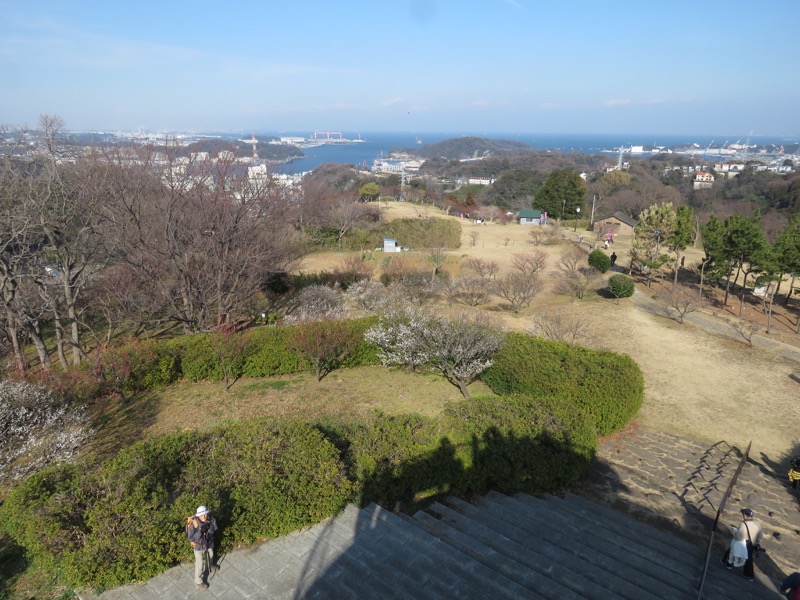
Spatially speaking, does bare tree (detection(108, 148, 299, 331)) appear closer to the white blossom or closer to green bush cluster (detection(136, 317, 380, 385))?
green bush cluster (detection(136, 317, 380, 385))

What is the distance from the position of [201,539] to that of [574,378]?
7332 millimetres

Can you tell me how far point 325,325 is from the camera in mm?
11648

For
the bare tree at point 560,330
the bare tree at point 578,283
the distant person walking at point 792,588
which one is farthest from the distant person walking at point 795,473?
the bare tree at point 578,283

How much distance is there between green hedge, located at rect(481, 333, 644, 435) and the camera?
30.1ft

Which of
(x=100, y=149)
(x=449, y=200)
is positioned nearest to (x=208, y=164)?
(x=100, y=149)

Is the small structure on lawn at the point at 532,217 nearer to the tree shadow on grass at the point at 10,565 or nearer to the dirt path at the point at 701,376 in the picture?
the dirt path at the point at 701,376

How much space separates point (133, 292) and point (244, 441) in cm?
995

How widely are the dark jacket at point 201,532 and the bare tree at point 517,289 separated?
14992 millimetres

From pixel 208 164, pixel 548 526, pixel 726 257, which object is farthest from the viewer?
pixel 726 257

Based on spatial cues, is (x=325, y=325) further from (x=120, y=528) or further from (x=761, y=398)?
(x=761, y=398)

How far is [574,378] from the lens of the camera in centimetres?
953

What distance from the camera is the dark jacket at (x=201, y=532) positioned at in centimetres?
474

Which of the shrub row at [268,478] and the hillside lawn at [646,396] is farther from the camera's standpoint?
the hillside lawn at [646,396]

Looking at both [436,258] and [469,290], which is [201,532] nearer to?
[469,290]
